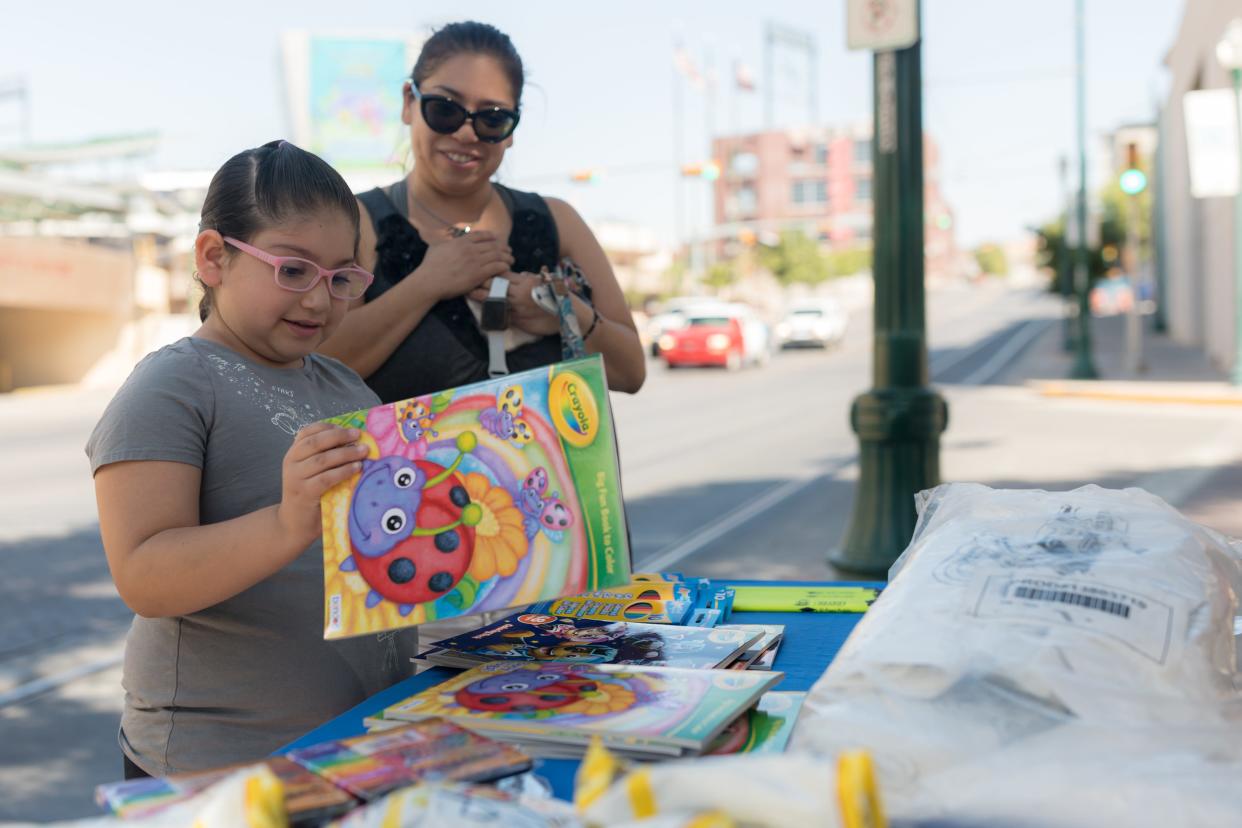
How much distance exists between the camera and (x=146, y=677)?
5.74 feet

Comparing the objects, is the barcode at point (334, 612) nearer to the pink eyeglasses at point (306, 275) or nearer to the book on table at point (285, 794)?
the book on table at point (285, 794)

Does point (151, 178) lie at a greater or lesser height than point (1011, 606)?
greater

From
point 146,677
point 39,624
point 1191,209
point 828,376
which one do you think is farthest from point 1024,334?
point 146,677

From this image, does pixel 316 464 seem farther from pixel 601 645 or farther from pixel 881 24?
pixel 881 24

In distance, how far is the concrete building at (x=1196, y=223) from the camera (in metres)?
22.1

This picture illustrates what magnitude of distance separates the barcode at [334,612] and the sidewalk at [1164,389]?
151 inches

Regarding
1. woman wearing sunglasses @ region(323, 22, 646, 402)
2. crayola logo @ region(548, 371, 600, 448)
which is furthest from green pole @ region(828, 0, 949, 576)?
crayola logo @ region(548, 371, 600, 448)

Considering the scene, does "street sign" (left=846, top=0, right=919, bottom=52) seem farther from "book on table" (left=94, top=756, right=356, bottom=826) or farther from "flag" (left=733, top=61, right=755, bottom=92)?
"flag" (left=733, top=61, right=755, bottom=92)

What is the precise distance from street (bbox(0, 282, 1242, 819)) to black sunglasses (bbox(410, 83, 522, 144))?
2.75 metres

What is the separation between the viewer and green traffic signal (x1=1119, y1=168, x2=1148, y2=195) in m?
19.9

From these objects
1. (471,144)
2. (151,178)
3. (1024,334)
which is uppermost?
(151,178)

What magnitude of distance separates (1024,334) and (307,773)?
4362 centimetres

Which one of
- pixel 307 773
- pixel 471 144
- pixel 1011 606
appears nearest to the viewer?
pixel 307 773

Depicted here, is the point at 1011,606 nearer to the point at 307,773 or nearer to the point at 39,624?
the point at 307,773
